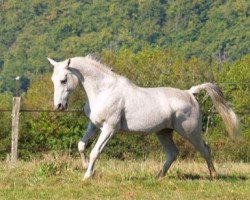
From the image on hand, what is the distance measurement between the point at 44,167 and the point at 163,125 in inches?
69.9

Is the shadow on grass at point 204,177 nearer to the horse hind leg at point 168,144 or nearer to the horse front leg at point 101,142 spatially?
the horse hind leg at point 168,144

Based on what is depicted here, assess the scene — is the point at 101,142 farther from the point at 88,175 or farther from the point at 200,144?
the point at 200,144

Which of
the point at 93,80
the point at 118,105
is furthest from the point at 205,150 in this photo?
the point at 93,80

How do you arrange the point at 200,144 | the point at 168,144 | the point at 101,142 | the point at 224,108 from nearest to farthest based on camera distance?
1. the point at 101,142
2. the point at 200,144
3. the point at 168,144
4. the point at 224,108

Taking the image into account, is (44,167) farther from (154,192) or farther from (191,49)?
(191,49)

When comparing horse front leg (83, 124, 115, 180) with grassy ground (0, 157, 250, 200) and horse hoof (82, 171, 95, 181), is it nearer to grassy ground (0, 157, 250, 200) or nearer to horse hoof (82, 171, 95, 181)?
horse hoof (82, 171, 95, 181)

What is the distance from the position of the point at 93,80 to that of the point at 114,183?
1691 mm

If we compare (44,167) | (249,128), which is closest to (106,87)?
(44,167)

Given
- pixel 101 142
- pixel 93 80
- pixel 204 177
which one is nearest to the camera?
pixel 101 142

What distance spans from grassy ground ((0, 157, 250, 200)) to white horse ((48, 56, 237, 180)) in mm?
306

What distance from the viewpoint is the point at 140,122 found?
11.9 m

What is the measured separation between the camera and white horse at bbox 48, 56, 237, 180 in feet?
38.1

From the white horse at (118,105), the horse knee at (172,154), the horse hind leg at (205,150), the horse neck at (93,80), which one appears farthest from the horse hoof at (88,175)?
the horse hind leg at (205,150)

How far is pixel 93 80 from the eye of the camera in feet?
39.0
